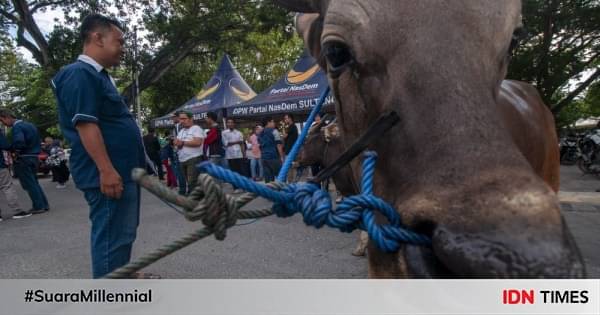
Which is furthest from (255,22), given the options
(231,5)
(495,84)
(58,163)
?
(495,84)

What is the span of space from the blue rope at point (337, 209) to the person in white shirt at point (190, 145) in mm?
6903

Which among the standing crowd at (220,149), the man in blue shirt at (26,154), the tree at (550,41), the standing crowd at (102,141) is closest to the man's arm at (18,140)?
the man in blue shirt at (26,154)

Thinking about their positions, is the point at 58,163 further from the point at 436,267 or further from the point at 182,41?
the point at 436,267

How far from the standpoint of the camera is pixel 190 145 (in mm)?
7828

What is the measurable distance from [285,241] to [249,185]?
14.4 ft

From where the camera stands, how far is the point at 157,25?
1731cm

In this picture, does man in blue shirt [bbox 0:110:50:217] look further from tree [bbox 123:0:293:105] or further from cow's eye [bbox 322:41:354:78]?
tree [bbox 123:0:293:105]

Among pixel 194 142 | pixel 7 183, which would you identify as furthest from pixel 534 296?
pixel 7 183

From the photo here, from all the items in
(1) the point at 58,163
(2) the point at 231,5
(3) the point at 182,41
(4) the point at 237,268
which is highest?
(2) the point at 231,5

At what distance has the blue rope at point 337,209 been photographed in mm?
1068

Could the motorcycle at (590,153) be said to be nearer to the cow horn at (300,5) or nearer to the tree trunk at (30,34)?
the cow horn at (300,5)

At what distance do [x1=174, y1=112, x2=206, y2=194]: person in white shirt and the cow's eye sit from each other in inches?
256

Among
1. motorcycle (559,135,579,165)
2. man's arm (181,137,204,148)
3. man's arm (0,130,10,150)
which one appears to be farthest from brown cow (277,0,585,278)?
motorcycle (559,135,579,165)

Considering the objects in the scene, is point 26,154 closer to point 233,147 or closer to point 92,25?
point 233,147
